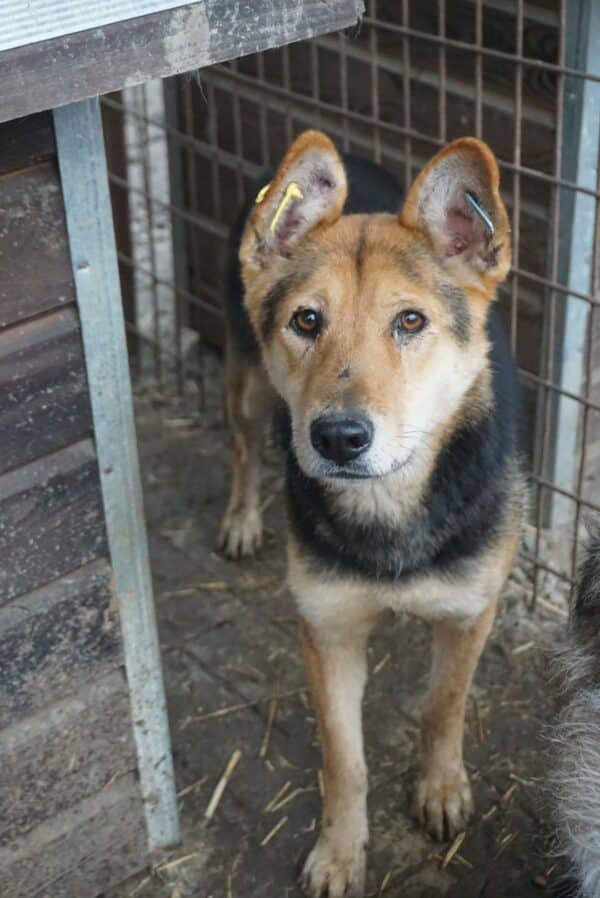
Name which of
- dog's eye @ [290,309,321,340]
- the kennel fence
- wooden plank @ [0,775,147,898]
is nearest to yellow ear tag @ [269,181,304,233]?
dog's eye @ [290,309,321,340]

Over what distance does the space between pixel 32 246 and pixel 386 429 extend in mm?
915

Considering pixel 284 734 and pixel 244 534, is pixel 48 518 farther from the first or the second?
pixel 244 534

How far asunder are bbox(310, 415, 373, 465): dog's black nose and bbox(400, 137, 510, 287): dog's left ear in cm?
57

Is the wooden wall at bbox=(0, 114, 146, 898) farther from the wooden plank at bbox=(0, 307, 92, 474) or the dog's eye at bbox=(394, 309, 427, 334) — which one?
the dog's eye at bbox=(394, 309, 427, 334)

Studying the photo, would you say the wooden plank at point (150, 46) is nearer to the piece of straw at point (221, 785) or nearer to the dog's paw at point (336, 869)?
the dog's paw at point (336, 869)

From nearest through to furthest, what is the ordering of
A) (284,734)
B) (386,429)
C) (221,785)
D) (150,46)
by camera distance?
(150,46)
(386,429)
(221,785)
(284,734)

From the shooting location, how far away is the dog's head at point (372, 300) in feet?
9.58

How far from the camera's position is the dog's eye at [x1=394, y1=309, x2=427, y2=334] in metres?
3.05

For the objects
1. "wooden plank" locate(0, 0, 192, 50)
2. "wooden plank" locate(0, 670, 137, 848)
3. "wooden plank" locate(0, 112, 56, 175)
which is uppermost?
"wooden plank" locate(0, 0, 192, 50)

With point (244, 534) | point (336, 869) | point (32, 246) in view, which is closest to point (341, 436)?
point (32, 246)

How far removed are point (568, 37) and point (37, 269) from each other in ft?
7.05

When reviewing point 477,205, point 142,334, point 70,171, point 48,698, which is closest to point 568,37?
point 477,205

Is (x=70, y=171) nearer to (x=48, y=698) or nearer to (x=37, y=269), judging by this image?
(x=37, y=269)

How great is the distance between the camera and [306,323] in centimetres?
311
